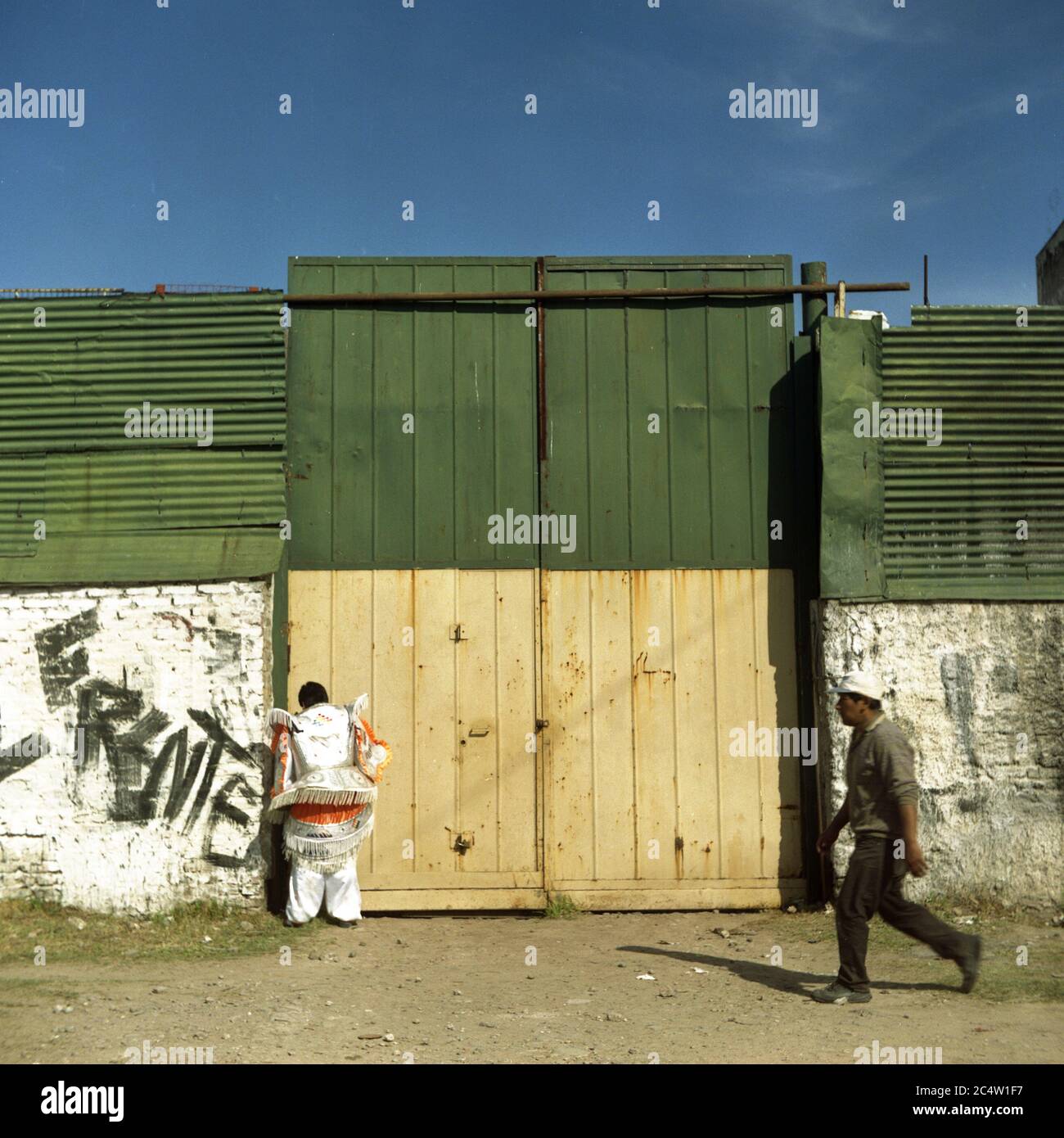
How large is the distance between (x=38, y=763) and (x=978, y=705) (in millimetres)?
6171

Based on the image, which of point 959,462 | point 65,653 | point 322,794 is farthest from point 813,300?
point 65,653

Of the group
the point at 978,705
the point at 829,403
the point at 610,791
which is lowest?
the point at 610,791

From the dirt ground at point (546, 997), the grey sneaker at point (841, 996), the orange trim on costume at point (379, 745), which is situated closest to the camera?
the dirt ground at point (546, 997)

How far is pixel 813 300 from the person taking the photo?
26.7 feet

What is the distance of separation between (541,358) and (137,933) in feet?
15.2

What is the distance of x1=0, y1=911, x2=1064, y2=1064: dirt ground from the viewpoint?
502 cm

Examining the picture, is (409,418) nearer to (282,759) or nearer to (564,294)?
(564,294)

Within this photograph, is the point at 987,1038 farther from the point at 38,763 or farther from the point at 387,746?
the point at 38,763

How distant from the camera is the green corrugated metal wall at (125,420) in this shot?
7848 millimetres

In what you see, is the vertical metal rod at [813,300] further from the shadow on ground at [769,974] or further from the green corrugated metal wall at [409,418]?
the shadow on ground at [769,974]

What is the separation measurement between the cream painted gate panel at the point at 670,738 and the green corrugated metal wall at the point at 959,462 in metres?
0.77

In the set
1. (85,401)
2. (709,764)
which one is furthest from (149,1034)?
(85,401)

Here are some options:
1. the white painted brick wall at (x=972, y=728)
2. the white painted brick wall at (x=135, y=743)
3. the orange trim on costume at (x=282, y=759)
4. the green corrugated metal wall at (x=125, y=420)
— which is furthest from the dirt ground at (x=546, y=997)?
the green corrugated metal wall at (x=125, y=420)

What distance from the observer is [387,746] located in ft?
24.8
